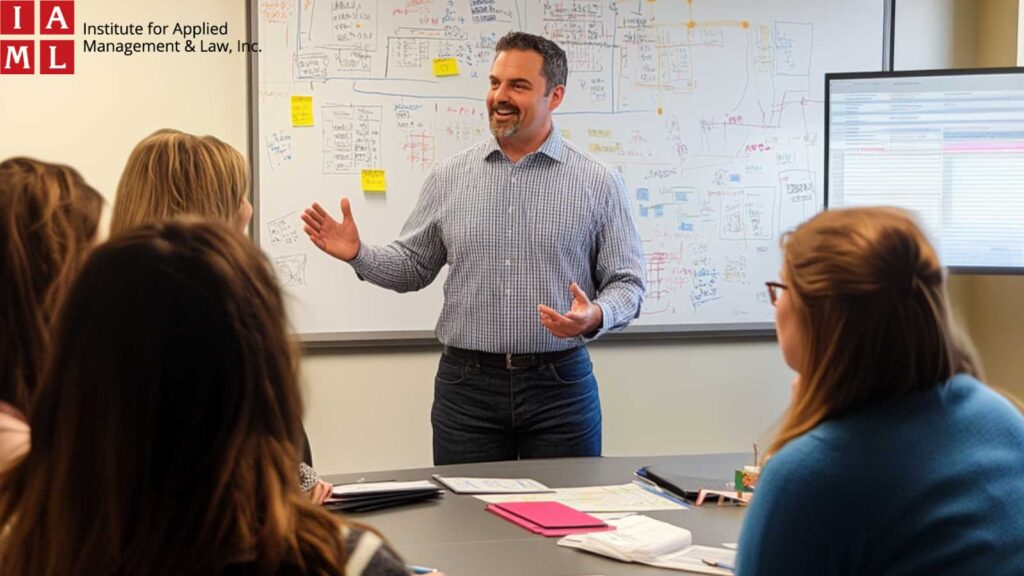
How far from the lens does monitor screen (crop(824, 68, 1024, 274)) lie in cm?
411

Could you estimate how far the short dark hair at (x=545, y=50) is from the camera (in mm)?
3367

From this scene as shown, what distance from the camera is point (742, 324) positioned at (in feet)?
14.2

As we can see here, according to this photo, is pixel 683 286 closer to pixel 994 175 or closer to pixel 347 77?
pixel 994 175

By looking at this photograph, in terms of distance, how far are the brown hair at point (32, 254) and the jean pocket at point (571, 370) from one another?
1.80 m

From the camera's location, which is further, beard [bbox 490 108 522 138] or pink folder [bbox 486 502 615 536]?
beard [bbox 490 108 522 138]

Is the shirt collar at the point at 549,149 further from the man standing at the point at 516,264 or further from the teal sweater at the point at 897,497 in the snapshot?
the teal sweater at the point at 897,497

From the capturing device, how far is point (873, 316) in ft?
4.57

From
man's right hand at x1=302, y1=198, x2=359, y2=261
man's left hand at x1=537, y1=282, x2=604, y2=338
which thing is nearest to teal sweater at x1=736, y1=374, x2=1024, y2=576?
man's left hand at x1=537, y1=282, x2=604, y2=338

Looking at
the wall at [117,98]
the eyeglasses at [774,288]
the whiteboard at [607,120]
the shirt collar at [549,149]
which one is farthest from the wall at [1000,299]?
the eyeglasses at [774,288]

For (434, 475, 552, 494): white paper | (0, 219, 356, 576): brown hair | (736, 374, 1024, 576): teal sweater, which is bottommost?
(434, 475, 552, 494): white paper

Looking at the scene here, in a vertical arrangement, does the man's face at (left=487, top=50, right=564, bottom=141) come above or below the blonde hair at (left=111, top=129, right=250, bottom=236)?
above

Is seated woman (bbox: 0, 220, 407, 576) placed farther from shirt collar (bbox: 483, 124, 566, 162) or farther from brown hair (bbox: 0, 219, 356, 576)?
shirt collar (bbox: 483, 124, 566, 162)

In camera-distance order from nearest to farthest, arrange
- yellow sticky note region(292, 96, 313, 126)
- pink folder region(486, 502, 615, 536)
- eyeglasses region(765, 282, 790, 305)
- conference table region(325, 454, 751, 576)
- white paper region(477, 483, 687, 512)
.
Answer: eyeglasses region(765, 282, 790, 305) < conference table region(325, 454, 751, 576) < pink folder region(486, 502, 615, 536) < white paper region(477, 483, 687, 512) < yellow sticky note region(292, 96, 313, 126)

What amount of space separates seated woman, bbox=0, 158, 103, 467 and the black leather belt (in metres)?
1.76
